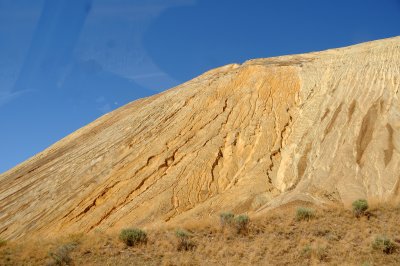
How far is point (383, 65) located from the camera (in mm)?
26672

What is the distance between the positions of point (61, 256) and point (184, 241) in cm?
342

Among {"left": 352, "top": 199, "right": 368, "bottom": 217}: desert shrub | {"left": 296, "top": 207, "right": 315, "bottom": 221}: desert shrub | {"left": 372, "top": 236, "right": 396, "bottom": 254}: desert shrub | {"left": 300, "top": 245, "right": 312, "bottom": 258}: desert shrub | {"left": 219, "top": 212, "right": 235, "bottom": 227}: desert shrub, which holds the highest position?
{"left": 219, "top": 212, "right": 235, "bottom": 227}: desert shrub

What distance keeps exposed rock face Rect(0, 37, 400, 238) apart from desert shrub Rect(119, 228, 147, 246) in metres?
4.45

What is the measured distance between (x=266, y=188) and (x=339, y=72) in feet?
34.7

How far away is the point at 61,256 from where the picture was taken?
13.2 m

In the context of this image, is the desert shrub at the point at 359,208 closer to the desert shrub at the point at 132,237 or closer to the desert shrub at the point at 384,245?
the desert shrub at the point at 384,245

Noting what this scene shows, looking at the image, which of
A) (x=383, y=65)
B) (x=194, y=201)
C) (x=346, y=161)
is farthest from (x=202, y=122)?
(x=383, y=65)

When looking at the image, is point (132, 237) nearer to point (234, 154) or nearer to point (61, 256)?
point (61, 256)

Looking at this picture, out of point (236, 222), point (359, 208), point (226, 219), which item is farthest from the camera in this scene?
point (359, 208)

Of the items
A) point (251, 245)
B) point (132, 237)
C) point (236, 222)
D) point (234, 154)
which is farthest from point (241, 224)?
point (234, 154)

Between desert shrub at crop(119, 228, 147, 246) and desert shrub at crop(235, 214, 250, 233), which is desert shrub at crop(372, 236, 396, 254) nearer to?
desert shrub at crop(235, 214, 250, 233)

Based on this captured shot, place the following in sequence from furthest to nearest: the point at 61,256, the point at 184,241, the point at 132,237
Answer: the point at 132,237 < the point at 184,241 < the point at 61,256

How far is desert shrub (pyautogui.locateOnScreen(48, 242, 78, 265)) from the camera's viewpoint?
13.1 m

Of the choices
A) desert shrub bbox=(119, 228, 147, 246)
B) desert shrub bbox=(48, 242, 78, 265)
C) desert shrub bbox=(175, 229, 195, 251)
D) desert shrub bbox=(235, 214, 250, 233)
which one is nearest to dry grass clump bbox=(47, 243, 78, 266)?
desert shrub bbox=(48, 242, 78, 265)
